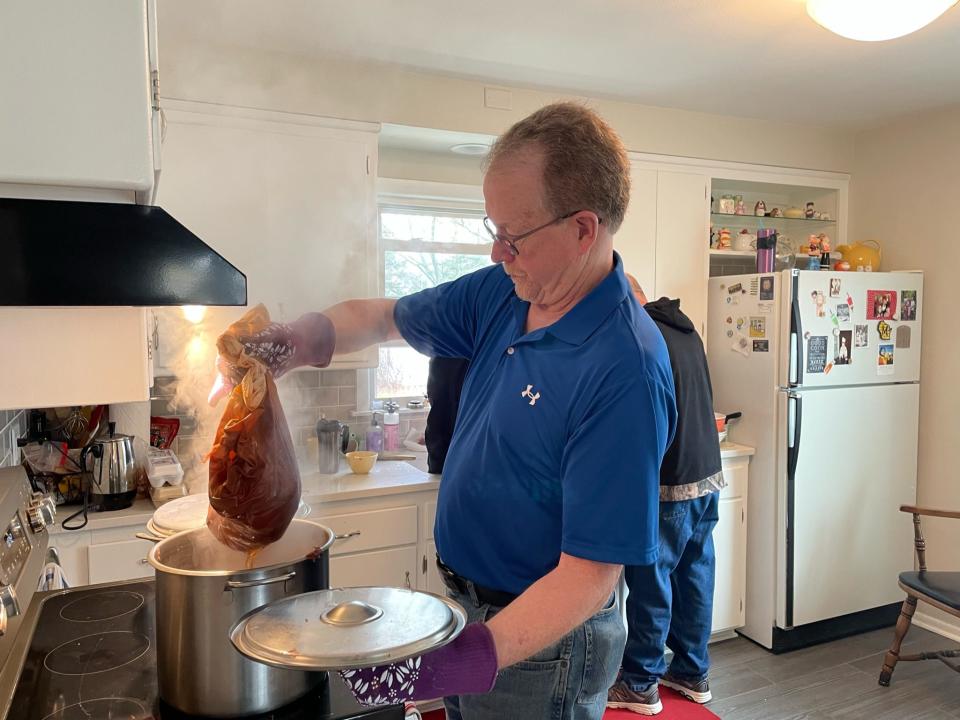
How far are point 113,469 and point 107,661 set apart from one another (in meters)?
1.27

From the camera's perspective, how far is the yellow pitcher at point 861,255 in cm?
374

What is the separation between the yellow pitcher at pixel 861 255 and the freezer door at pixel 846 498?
2.23 ft

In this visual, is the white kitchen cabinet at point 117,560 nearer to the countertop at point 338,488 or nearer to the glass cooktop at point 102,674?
the countertop at point 338,488

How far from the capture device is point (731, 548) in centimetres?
334

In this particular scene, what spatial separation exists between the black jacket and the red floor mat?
0.85 m

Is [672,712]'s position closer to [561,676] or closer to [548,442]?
[561,676]

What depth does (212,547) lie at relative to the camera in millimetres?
1210

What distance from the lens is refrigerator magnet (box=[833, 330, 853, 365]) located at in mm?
3316

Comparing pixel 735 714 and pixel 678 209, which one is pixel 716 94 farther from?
pixel 735 714

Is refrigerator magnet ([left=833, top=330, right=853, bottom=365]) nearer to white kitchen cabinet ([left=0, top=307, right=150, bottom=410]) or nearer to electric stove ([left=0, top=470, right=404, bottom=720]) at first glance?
electric stove ([left=0, top=470, right=404, bottom=720])

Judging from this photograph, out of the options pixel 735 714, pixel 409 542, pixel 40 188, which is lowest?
pixel 735 714

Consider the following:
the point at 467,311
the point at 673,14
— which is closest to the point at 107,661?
the point at 467,311

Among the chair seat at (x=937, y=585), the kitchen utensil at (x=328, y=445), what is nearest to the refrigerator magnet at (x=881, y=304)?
the chair seat at (x=937, y=585)

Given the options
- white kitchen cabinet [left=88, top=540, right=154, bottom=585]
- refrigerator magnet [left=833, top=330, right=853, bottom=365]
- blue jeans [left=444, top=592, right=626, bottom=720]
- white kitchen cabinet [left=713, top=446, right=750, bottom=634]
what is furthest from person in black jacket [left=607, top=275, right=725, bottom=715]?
white kitchen cabinet [left=88, top=540, right=154, bottom=585]
